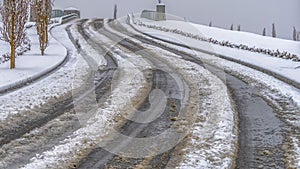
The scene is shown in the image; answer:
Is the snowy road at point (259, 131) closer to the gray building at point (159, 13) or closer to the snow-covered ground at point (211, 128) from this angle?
the snow-covered ground at point (211, 128)

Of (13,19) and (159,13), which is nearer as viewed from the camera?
(13,19)

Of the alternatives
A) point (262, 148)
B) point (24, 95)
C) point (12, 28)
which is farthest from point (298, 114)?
point (12, 28)

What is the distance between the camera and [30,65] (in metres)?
14.3

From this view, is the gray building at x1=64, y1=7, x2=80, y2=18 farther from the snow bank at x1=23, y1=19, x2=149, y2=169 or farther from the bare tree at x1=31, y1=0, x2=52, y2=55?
the snow bank at x1=23, y1=19, x2=149, y2=169

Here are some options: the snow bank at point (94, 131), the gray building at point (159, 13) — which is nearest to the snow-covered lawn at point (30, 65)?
the snow bank at point (94, 131)

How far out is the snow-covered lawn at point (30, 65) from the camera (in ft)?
37.8

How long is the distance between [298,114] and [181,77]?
4.56 meters

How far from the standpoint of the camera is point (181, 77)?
12.5 metres

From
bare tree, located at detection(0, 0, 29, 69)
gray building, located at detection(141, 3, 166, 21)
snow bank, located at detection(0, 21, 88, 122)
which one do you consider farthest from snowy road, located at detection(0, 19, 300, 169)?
gray building, located at detection(141, 3, 166, 21)

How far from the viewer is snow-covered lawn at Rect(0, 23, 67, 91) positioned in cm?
1152

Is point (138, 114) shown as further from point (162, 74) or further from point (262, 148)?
point (162, 74)

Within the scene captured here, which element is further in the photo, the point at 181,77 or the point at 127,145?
the point at 181,77

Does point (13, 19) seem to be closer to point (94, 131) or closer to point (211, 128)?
point (94, 131)

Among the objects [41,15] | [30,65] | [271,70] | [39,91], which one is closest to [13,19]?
[30,65]
